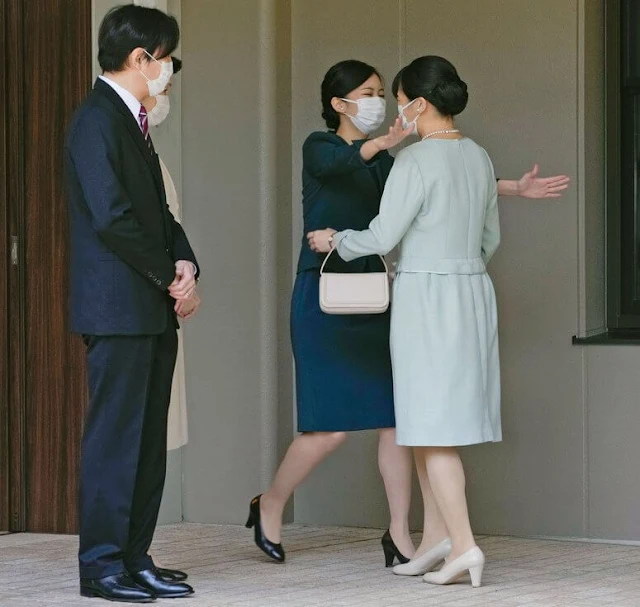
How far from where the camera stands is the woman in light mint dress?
439 cm

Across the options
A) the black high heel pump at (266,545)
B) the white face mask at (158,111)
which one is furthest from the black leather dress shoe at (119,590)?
the white face mask at (158,111)

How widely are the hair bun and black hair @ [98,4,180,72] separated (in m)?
0.85

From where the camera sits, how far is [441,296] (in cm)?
441

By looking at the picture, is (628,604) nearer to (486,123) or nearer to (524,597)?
(524,597)

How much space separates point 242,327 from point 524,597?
199 cm

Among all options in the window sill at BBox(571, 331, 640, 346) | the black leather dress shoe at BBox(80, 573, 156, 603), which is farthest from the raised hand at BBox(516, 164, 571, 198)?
the black leather dress shoe at BBox(80, 573, 156, 603)

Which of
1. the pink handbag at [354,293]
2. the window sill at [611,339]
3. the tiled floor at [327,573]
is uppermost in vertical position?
the pink handbag at [354,293]

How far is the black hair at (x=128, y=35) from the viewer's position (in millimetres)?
4152

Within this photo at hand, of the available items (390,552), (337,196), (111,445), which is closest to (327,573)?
(390,552)

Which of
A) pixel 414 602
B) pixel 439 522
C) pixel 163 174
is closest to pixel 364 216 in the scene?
pixel 163 174

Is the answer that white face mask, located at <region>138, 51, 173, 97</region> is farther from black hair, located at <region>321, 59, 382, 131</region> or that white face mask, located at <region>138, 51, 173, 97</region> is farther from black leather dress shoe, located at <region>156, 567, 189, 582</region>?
black leather dress shoe, located at <region>156, 567, 189, 582</region>

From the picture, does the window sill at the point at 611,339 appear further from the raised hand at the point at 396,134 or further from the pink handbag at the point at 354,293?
the raised hand at the point at 396,134

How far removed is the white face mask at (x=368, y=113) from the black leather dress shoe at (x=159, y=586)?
5.39ft

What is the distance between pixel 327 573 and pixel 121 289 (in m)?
1.25
